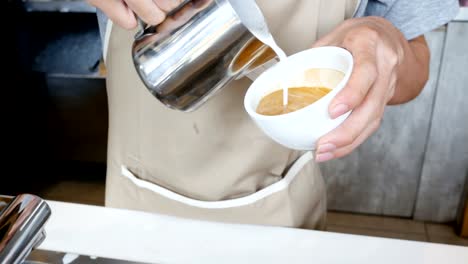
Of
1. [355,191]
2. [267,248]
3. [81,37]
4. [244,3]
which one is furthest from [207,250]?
[81,37]

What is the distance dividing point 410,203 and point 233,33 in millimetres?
1537

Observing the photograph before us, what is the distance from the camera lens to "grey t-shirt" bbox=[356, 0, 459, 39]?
0.67 meters

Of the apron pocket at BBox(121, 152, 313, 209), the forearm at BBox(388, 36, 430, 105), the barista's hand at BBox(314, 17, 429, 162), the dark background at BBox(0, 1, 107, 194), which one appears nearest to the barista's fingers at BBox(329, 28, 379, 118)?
the barista's hand at BBox(314, 17, 429, 162)

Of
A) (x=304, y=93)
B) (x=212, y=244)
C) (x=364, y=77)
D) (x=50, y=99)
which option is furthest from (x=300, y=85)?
(x=50, y=99)

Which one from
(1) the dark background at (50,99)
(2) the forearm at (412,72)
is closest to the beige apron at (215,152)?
(2) the forearm at (412,72)

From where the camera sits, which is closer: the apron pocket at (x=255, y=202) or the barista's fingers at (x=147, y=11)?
the barista's fingers at (x=147, y=11)

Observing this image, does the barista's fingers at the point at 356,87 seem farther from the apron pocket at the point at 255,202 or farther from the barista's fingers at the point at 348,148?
the apron pocket at the point at 255,202

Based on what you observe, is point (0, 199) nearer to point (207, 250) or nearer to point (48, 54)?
point (207, 250)

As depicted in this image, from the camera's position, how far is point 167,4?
481mm

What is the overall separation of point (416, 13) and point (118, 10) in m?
0.42

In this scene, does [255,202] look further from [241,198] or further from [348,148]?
[348,148]

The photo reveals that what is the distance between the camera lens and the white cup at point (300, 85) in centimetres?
44

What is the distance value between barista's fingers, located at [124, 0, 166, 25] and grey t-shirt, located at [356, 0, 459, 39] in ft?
1.09

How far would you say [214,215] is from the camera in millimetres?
744
